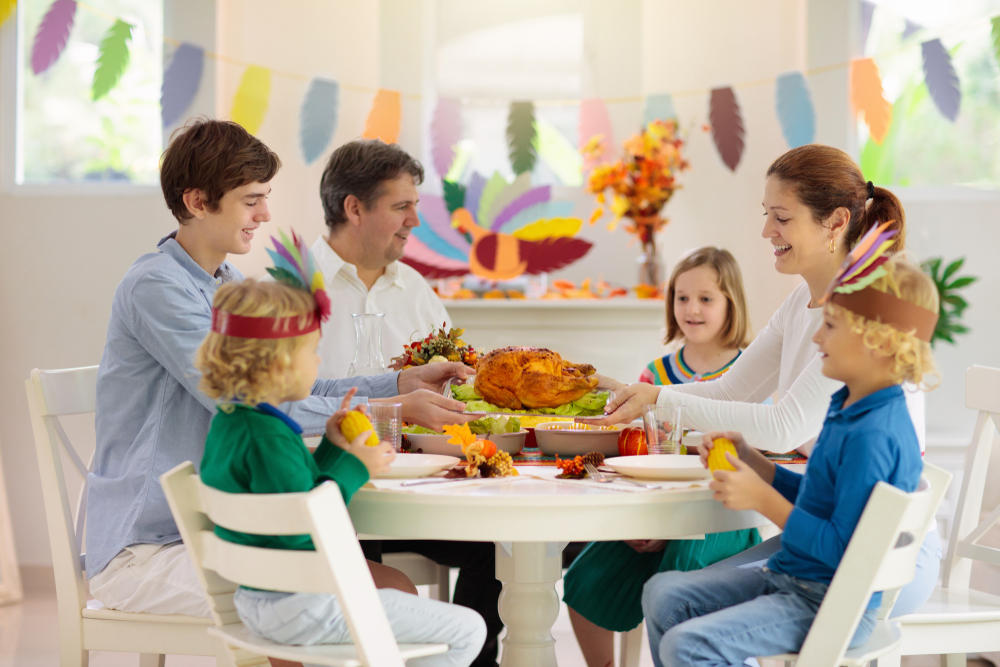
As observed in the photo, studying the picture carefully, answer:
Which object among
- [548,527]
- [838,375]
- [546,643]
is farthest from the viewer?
[546,643]

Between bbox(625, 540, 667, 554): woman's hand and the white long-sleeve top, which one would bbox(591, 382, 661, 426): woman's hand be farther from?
bbox(625, 540, 667, 554): woman's hand

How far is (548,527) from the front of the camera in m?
1.38

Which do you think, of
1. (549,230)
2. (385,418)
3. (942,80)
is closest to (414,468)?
(385,418)

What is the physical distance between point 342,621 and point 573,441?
59 centimetres

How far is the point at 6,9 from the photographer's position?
12.2 feet

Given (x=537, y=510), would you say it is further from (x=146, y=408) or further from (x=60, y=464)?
(x=60, y=464)

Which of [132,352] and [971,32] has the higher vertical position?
[971,32]

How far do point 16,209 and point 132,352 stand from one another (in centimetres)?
227

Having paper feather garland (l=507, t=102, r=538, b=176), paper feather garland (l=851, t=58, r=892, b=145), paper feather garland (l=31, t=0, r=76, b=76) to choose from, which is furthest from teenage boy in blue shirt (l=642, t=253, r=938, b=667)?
paper feather garland (l=31, t=0, r=76, b=76)

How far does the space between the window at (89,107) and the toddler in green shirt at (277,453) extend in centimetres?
273

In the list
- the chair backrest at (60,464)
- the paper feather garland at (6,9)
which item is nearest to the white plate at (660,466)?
→ the chair backrest at (60,464)

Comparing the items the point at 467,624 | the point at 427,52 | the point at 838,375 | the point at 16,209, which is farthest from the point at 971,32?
the point at 16,209

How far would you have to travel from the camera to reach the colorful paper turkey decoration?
4.25 m

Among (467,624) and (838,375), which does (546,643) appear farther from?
(838,375)
